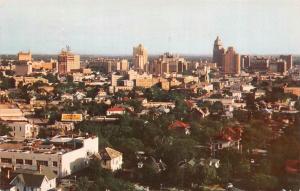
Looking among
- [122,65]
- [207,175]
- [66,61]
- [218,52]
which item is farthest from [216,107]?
[218,52]

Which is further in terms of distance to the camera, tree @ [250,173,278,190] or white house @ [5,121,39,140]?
white house @ [5,121,39,140]

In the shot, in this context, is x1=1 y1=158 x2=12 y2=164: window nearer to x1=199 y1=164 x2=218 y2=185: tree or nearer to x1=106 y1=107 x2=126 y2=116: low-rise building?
x1=199 y1=164 x2=218 y2=185: tree

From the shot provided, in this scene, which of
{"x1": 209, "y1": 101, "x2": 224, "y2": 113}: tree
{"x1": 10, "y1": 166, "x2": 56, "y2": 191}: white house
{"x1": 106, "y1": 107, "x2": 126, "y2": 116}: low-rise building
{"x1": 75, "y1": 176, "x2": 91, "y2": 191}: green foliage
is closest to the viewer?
{"x1": 75, "y1": 176, "x2": 91, "y2": 191}: green foliage

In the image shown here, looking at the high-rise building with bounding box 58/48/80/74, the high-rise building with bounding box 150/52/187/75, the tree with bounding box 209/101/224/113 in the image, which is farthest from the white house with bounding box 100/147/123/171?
the high-rise building with bounding box 150/52/187/75

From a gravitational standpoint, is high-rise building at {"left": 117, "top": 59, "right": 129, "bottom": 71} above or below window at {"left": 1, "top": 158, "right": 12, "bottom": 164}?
above

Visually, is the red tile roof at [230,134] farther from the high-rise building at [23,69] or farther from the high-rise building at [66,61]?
the high-rise building at [66,61]

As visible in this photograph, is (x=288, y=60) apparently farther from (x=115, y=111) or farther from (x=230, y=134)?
(x=230, y=134)
